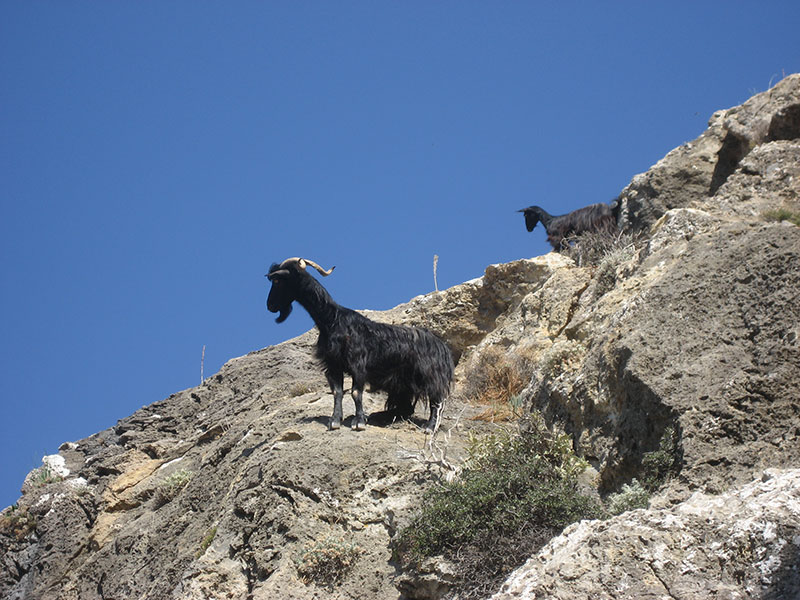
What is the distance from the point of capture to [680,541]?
210 inches

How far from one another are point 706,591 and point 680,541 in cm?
40

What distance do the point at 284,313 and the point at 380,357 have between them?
1605 millimetres

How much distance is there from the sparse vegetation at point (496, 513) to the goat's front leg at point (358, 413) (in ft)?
7.45

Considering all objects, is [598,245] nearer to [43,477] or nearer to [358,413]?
[358,413]

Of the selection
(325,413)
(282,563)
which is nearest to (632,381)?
(282,563)

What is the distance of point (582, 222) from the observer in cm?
1650

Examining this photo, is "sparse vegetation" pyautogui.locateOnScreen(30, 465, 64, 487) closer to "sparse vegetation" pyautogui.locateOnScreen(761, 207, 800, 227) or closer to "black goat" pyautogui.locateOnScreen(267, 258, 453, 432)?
"black goat" pyautogui.locateOnScreen(267, 258, 453, 432)

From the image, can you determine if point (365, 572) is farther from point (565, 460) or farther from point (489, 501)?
point (565, 460)

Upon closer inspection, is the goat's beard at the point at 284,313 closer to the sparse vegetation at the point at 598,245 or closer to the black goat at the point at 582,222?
the sparse vegetation at the point at 598,245

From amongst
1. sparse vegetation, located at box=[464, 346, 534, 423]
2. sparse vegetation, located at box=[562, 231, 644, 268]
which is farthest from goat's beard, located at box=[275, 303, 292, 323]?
sparse vegetation, located at box=[562, 231, 644, 268]

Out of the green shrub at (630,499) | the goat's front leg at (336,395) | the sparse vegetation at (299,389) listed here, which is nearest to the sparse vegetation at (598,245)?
the goat's front leg at (336,395)

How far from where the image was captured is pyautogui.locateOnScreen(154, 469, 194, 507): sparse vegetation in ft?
38.2

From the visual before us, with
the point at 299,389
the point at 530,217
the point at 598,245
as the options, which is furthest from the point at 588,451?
the point at 530,217

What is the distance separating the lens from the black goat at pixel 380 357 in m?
10.8
